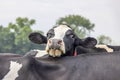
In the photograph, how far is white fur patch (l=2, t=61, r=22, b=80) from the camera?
16.1 feet

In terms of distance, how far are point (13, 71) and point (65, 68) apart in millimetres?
462

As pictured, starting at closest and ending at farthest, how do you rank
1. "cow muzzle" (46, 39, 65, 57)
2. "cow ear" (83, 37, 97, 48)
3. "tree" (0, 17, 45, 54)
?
"cow muzzle" (46, 39, 65, 57)
"cow ear" (83, 37, 97, 48)
"tree" (0, 17, 45, 54)

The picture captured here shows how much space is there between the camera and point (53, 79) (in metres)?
4.99

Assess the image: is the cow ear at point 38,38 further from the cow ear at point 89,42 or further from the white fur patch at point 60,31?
the cow ear at point 89,42

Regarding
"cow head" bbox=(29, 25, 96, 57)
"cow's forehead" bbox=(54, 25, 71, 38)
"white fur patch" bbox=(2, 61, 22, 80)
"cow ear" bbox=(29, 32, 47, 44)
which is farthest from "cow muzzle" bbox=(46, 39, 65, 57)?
"cow ear" bbox=(29, 32, 47, 44)

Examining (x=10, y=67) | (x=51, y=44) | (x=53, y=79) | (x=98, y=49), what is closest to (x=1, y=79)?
(x=10, y=67)

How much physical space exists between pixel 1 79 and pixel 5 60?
266mm

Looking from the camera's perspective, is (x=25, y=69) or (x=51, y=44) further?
(x=51, y=44)

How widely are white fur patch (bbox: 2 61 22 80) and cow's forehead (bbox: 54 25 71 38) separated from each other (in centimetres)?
226

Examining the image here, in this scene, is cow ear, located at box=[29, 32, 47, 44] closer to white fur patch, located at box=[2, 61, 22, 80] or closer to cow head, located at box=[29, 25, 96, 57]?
cow head, located at box=[29, 25, 96, 57]

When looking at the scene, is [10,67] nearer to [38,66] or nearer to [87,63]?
[38,66]

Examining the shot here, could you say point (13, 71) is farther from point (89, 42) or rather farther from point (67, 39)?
point (89, 42)

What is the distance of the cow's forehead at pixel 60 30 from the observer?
289 inches

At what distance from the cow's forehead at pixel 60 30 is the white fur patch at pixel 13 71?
7.42 ft
